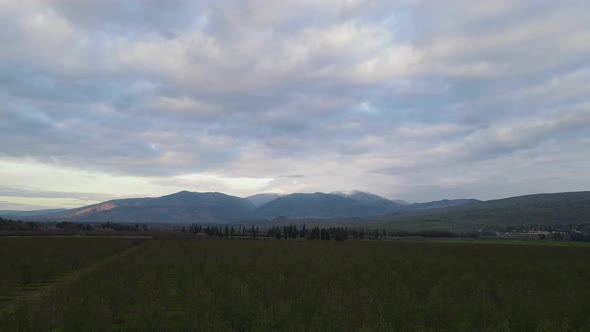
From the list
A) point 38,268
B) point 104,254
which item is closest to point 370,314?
point 38,268

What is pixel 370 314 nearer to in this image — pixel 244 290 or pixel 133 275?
pixel 244 290

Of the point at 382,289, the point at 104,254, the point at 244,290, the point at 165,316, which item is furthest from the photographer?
the point at 104,254

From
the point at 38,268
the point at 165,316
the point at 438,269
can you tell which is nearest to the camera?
the point at 165,316

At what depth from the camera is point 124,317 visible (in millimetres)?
20203

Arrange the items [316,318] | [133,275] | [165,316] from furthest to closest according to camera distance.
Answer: [133,275], [165,316], [316,318]

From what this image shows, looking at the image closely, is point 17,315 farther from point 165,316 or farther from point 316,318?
point 316,318

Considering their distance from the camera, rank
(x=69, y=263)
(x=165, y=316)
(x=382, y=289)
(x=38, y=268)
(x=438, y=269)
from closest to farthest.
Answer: (x=165, y=316) < (x=382, y=289) < (x=38, y=268) < (x=438, y=269) < (x=69, y=263)

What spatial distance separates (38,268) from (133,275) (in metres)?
11.5

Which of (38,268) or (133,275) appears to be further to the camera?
(38,268)

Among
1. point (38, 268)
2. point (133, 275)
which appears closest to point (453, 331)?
point (133, 275)

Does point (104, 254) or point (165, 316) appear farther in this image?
point (104, 254)

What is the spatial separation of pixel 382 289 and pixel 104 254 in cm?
5470

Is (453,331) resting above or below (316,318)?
below

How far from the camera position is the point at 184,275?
3378 cm
